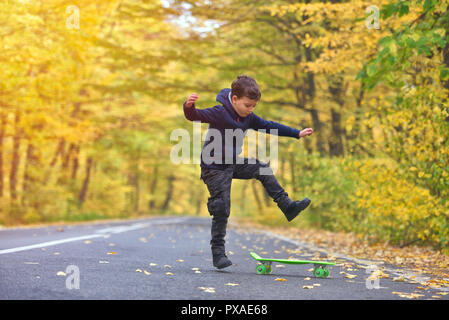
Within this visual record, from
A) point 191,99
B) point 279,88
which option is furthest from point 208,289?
point 279,88

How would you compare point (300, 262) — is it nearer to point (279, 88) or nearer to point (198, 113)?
point (198, 113)

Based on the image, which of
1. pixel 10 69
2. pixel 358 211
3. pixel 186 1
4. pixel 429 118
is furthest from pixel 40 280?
pixel 186 1

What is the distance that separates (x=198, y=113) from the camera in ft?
17.9

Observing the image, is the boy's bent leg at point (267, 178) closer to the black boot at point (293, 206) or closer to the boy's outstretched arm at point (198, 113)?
the black boot at point (293, 206)

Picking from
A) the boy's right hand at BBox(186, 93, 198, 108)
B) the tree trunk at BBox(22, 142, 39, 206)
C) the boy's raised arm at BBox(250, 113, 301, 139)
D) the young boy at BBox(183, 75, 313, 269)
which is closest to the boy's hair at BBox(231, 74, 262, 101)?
the young boy at BBox(183, 75, 313, 269)

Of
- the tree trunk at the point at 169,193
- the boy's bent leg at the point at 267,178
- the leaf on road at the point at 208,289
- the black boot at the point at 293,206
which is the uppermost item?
the boy's bent leg at the point at 267,178

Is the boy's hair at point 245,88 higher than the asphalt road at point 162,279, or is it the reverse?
the boy's hair at point 245,88

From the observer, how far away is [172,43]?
60.4 feet

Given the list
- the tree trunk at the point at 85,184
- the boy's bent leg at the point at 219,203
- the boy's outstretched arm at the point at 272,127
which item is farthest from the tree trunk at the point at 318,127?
the tree trunk at the point at 85,184

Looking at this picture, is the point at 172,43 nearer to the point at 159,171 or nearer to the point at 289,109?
the point at 289,109

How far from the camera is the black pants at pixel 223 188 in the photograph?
18.5ft

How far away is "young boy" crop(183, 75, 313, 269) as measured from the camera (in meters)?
5.54

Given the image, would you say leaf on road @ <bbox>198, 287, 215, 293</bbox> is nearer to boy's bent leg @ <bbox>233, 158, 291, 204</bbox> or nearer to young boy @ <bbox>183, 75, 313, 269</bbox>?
young boy @ <bbox>183, 75, 313, 269</bbox>

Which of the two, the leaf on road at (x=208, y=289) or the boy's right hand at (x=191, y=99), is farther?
the boy's right hand at (x=191, y=99)
